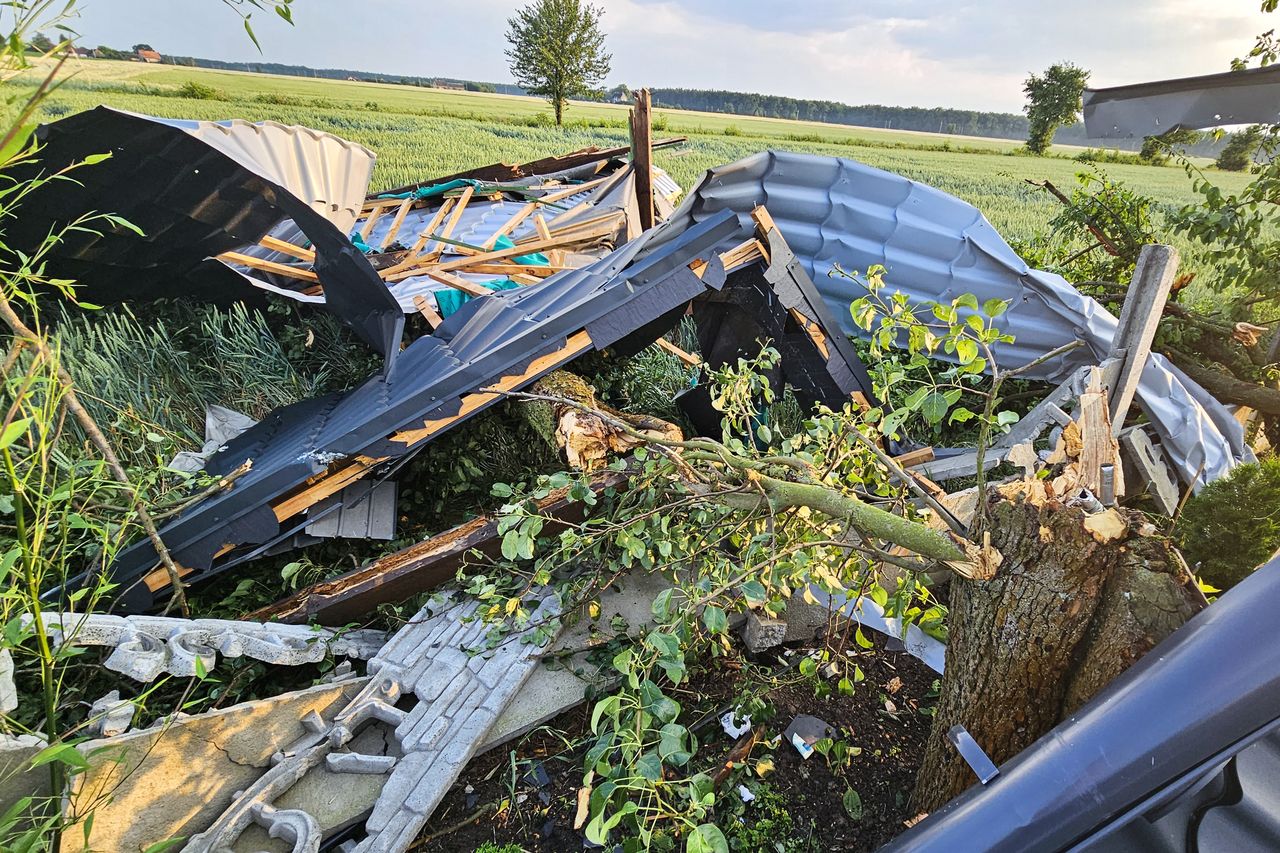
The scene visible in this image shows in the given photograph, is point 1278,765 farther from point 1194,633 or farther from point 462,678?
point 462,678

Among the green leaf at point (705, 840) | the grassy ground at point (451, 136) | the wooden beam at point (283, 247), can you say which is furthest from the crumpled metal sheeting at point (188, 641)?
the grassy ground at point (451, 136)

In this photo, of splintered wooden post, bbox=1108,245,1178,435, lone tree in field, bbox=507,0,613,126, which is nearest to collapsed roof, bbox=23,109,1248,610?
splintered wooden post, bbox=1108,245,1178,435

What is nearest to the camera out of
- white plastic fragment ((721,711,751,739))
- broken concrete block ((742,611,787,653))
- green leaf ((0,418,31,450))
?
green leaf ((0,418,31,450))

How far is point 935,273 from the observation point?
3.75 meters

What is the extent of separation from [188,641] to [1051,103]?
37768 mm

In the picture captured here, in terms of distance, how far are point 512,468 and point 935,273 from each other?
2.97 metres

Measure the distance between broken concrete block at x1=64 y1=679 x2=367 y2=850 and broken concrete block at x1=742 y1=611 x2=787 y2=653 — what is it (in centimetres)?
167

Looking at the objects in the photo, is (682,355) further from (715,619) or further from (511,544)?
(715,619)

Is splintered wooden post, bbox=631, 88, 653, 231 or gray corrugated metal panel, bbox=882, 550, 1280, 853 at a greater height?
splintered wooden post, bbox=631, 88, 653, 231

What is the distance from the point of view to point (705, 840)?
3.24 ft

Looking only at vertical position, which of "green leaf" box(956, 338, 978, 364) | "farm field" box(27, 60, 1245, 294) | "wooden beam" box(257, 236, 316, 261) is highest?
"farm field" box(27, 60, 1245, 294)

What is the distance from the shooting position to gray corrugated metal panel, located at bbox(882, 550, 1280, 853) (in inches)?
28.8

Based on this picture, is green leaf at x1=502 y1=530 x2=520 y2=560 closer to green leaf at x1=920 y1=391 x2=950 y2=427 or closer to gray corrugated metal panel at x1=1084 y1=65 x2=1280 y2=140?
green leaf at x1=920 y1=391 x2=950 y2=427

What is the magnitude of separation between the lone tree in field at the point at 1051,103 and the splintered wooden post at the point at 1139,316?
31996mm
